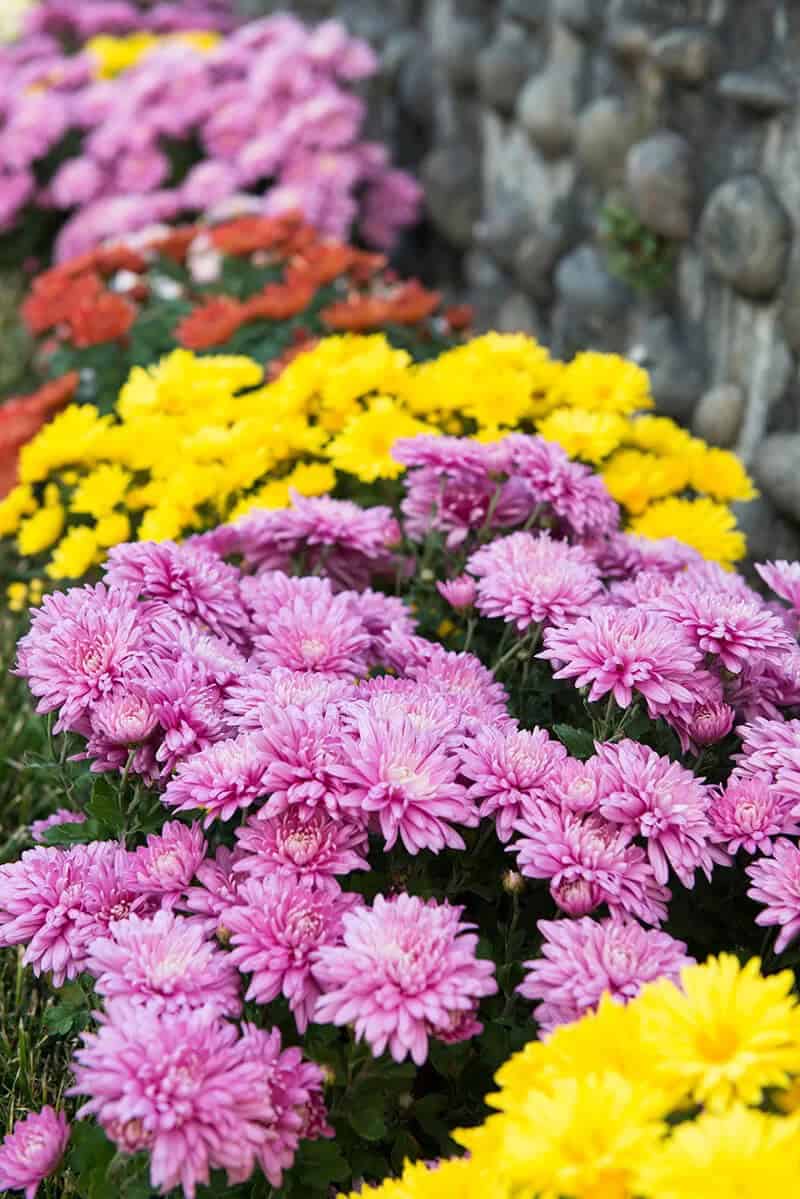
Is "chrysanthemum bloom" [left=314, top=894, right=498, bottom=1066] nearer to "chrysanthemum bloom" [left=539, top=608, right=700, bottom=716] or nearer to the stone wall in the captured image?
"chrysanthemum bloom" [left=539, top=608, right=700, bottom=716]

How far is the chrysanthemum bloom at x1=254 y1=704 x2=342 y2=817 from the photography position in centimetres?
123

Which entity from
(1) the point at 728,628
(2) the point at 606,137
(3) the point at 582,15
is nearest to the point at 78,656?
(1) the point at 728,628

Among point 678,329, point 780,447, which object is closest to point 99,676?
point 780,447

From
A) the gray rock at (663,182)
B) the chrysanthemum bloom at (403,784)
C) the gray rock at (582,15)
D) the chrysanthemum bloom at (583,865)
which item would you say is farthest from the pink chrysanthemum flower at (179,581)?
the gray rock at (582,15)

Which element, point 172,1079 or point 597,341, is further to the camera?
point 597,341

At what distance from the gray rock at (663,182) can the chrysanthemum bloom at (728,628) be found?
5.22 feet

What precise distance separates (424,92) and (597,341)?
1.65 metres

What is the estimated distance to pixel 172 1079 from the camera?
3.36 ft

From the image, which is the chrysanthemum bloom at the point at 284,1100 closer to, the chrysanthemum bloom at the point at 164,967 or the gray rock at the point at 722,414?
the chrysanthemum bloom at the point at 164,967

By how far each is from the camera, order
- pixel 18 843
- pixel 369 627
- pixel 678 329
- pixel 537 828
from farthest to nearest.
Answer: pixel 678 329 → pixel 18 843 → pixel 369 627 → pixel 537 828

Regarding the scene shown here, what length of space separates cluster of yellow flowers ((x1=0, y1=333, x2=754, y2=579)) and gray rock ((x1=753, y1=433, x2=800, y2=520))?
0.27 metres

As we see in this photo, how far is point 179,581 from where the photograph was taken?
5.06 ft

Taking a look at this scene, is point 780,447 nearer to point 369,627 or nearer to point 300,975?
point 369,627

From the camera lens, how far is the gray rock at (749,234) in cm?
250
